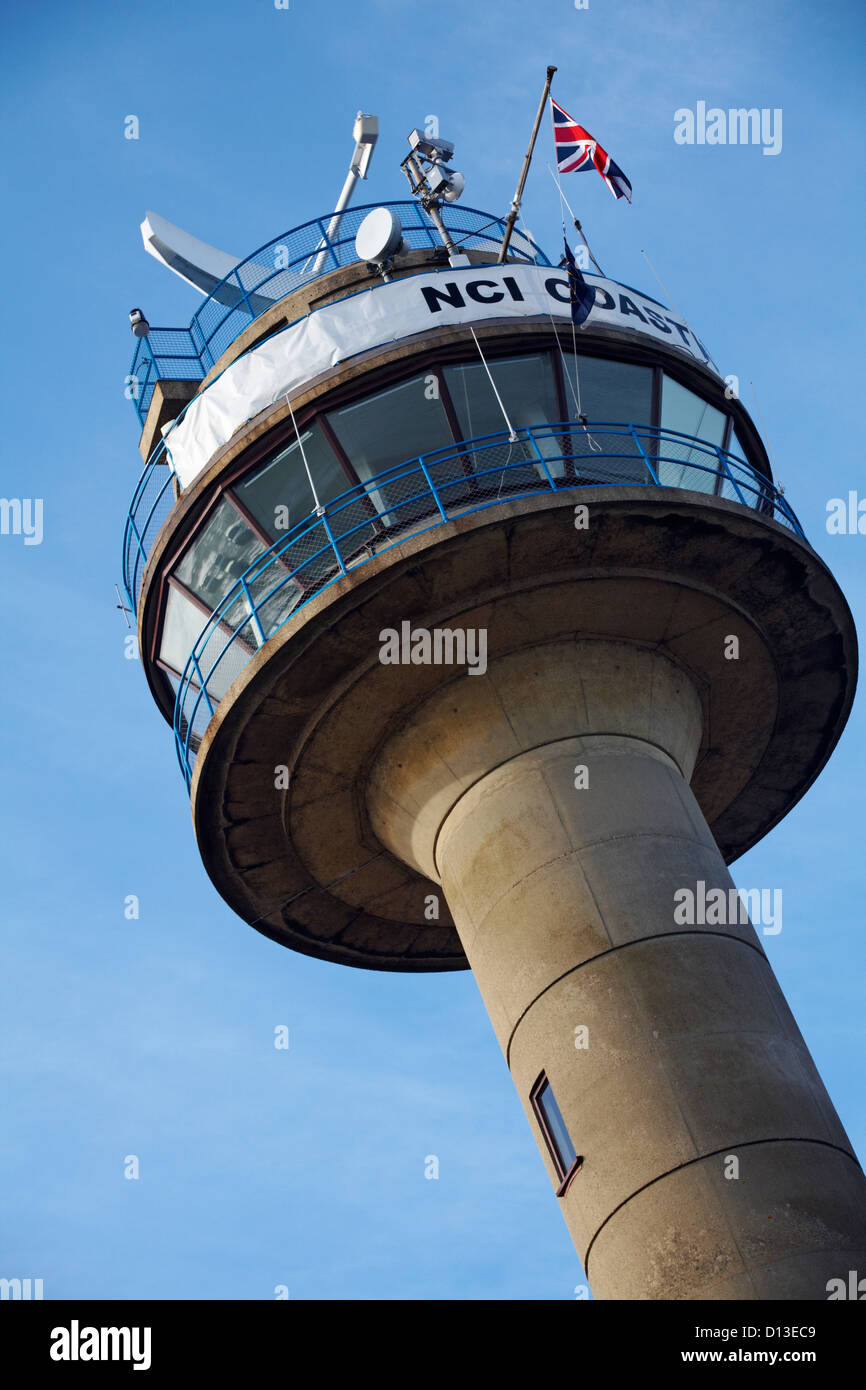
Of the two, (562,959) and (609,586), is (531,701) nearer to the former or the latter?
(609,586)

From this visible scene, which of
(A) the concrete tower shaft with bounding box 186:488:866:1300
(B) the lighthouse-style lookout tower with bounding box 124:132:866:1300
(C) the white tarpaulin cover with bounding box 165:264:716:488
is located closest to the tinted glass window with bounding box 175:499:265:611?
(B) the lighthouse-style lookout tower with bounding box 124:132:866:1300

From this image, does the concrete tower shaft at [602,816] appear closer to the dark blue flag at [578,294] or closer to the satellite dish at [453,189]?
the dark blue flag at [578,294]

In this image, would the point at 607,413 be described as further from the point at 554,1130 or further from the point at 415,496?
the point at 554,1130

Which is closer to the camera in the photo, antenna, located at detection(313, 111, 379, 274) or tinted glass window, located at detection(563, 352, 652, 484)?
tinted glass window, located at detection(563, 352, 652, 484)

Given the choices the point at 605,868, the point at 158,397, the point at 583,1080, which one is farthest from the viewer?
the point at 158,397

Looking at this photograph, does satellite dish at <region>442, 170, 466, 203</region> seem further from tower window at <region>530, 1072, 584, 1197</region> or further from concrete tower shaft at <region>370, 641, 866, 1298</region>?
tower window at <region>530, 1072, 584, 1197</region>

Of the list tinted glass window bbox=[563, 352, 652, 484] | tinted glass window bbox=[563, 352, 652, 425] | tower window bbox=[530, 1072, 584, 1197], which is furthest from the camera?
tinted glass window bbox=[563, 352, 652, 425]
